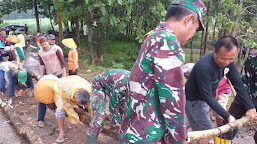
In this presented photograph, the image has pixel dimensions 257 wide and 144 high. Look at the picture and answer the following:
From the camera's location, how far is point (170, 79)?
1.19 meters

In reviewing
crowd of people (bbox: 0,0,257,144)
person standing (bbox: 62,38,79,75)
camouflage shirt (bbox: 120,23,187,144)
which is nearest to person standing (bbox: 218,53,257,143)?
crowd of people (bbox: 0,0,257,144)

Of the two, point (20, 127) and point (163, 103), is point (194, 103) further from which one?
point (20, 127)

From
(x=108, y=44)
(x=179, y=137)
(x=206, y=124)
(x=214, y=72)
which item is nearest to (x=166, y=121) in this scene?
(x=179, y=137)

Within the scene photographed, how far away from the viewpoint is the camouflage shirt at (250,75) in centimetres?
245

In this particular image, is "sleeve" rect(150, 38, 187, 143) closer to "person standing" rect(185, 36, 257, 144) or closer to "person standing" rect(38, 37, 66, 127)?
"person standing" rect(185, 36, 257, 144)

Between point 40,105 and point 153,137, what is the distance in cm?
309

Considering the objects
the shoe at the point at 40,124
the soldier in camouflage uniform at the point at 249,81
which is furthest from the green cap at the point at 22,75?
the soldier in camouflage uniform at the point at 249,81

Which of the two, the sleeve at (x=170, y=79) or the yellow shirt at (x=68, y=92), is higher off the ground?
the sleeve at (x=170, y=79)

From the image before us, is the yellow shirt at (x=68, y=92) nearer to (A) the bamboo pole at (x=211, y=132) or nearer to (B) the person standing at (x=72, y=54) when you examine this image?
(A) the bamboo pole at (x=211, y=132)

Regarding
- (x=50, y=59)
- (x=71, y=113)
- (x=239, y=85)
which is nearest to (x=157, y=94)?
(x=239, y=85)

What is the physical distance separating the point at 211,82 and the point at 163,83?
126cm

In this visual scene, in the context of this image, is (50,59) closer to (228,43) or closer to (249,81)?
(228,43)

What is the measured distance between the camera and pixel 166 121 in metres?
1.29

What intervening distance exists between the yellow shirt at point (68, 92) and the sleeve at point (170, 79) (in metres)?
1.95
